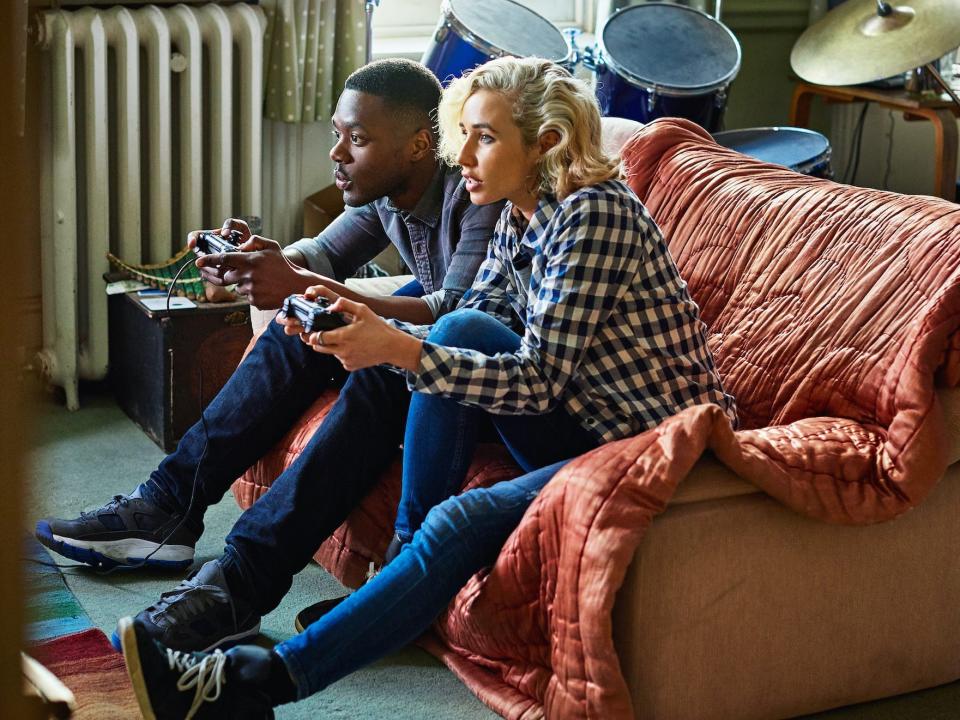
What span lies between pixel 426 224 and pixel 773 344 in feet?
2.16

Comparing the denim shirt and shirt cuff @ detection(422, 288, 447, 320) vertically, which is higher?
the denim shirt

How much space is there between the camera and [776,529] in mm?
1595

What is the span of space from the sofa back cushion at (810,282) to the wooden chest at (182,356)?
1.02m

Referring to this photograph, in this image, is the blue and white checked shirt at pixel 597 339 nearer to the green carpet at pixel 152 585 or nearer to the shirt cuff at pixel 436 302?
the shirt cuff at pixel 436 302

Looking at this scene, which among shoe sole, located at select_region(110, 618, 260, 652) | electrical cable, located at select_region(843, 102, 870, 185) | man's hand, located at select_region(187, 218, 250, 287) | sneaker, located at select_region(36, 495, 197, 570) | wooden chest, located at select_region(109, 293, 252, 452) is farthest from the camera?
electrical cable, located at select_region(843, 102, 870, 185)

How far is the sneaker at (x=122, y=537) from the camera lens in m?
2.07

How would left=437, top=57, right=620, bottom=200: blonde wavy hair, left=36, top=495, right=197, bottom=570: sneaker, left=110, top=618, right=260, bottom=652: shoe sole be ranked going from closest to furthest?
left=437, top=57, right=620, bottom=200: blonde wavy hair < left=110, top=618, right=260, bottom=652: shoe sole < left=36, top=495, right=197, bottom=570: sneaker

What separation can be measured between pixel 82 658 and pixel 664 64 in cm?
210

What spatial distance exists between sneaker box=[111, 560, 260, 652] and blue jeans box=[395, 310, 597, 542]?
0.27m

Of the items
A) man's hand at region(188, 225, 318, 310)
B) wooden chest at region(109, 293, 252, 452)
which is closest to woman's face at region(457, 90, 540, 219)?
man's hand at region(188, 225, 318, 310)

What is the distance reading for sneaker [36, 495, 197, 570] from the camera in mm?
2066

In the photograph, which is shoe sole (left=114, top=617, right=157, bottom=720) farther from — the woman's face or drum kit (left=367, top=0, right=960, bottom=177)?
drum kit (left=367, top=0, right=960, bottom=177)

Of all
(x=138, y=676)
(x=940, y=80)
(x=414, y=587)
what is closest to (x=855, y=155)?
(x=940, y=80)

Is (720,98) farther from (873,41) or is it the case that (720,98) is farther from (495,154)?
(495,154)
